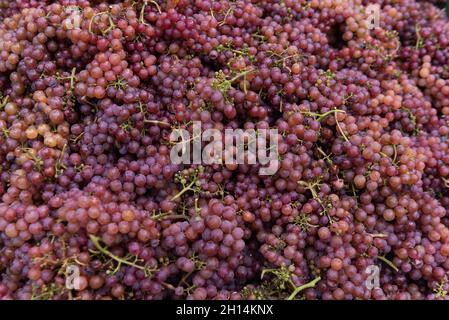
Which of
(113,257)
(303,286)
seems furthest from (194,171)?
(303,286)

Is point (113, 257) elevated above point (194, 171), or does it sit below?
below

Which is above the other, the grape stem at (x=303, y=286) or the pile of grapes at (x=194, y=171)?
the pile of grapes at (x=194, y=171)

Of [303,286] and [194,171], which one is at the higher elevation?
[194,171]

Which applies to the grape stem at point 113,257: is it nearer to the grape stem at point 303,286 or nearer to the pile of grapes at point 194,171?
the pile of grapes at point 194,171

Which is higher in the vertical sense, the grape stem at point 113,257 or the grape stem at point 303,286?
the grape stem at point 113,257

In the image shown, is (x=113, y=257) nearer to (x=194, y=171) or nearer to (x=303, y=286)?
(x=194, y=171)

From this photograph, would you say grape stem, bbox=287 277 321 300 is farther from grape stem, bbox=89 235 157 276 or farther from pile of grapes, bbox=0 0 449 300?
grape stem, bbox=89 235 157 276

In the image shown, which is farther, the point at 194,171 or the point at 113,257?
the point at 194,171

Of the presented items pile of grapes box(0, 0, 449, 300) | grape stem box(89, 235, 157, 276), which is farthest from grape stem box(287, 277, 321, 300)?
grape stem box(89, 235, 157, 276)

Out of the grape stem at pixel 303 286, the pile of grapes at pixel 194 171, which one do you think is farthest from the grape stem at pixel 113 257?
the grape stem at pixel 303 286
